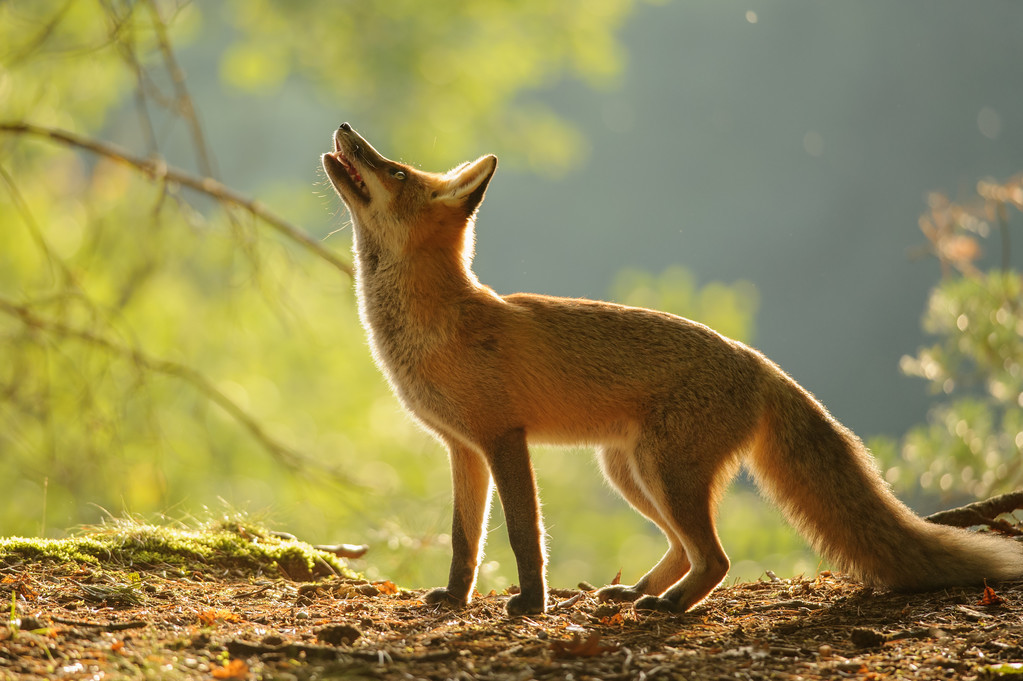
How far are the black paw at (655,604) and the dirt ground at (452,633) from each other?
60 mm

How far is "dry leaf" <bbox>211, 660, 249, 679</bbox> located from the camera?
2037mm

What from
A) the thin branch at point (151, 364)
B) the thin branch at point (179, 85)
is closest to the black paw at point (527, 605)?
the thin branch at point (151, 364)

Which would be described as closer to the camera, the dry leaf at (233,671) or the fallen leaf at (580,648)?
the dry leaf at (233,671)

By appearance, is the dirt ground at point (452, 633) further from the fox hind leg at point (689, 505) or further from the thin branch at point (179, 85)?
the thin branch at point (179, 85)

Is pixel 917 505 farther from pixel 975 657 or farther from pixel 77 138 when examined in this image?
pixel 77 138

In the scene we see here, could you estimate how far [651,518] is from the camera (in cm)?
375

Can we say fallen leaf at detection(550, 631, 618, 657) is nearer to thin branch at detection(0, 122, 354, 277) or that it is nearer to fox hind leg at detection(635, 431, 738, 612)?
fox hind leg at detection(635, 431, 738, 612)

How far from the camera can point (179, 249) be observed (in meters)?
7.93

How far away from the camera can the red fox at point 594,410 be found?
3.23m

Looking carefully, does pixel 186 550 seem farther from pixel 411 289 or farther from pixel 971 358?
pixel 971 358

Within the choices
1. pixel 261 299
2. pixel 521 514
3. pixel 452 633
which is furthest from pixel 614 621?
pixel 261 299

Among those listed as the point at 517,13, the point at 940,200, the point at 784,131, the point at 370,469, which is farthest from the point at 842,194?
the point at 940,200

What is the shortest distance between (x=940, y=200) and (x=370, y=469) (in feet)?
27.5

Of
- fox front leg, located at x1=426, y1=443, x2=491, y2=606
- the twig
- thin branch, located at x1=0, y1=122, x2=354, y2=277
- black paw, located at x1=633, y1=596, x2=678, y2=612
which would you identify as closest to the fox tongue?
fox front leg, located at x1=426, y1=443, x2=491, y2=606
